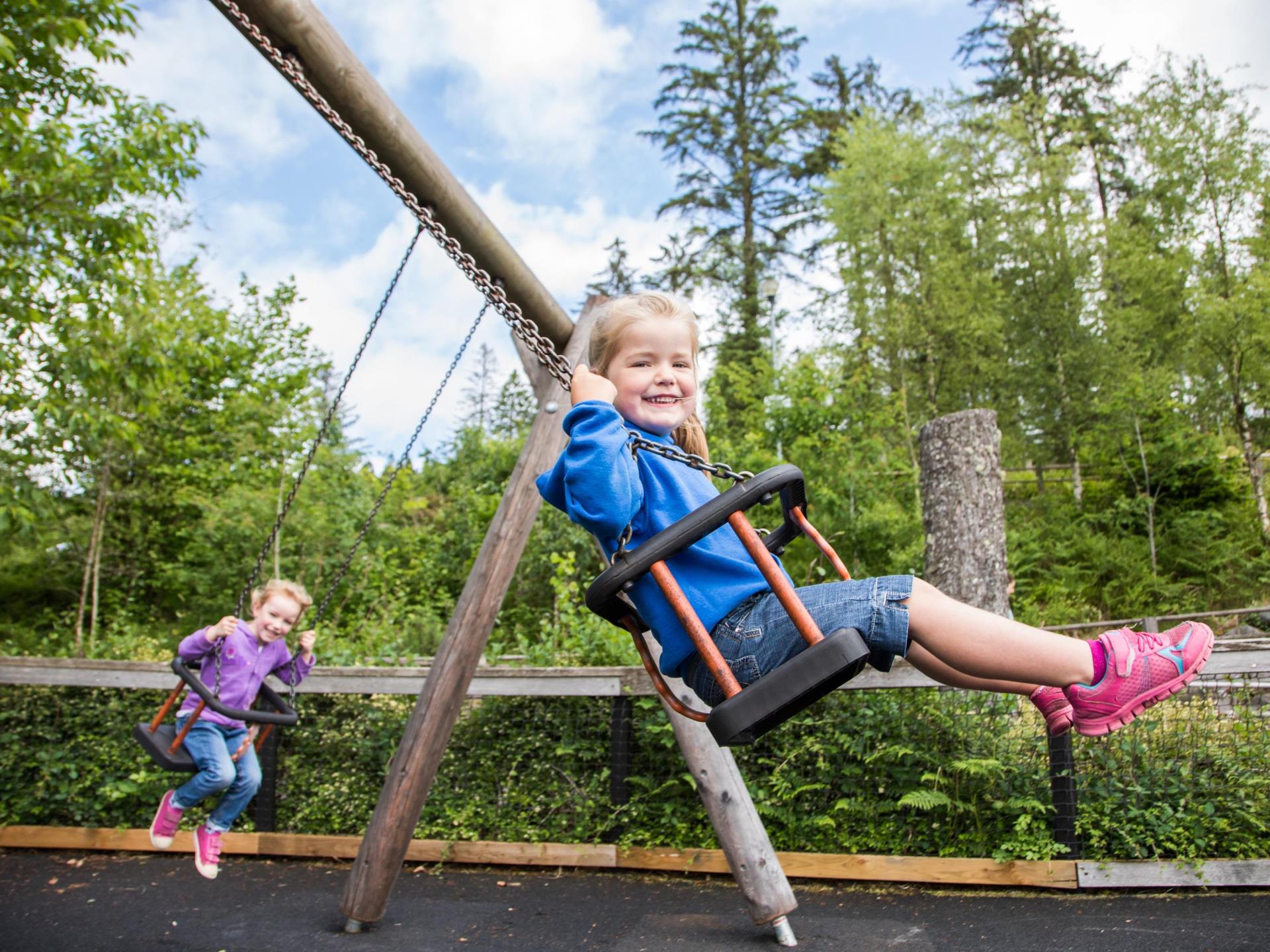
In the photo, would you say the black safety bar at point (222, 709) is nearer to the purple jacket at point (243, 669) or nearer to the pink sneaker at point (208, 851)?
the purple jacket at point (243, 669)

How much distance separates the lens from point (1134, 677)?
5.86 ft

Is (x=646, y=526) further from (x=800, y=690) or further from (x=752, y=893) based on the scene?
(x=752, y=893)

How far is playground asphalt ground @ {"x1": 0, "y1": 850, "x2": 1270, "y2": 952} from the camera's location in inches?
151

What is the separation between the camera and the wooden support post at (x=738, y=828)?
4.02m

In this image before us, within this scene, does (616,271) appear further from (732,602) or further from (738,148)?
(732,602)

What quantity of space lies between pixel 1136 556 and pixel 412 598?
1014 centimetres

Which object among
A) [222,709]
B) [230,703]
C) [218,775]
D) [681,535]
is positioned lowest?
[218,775]

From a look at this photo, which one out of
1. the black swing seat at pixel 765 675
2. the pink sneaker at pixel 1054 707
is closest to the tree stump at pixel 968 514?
the pink sneaker at pixel 1054 707

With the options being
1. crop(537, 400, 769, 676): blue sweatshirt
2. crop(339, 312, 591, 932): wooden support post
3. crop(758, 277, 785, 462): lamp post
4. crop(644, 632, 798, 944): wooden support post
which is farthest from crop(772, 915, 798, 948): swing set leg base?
crop(758, 277, 785, 462): lamp post

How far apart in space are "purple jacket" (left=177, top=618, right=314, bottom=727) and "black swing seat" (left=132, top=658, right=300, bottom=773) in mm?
181

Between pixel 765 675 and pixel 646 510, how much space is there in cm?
48

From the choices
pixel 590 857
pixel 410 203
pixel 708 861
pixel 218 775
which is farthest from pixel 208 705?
pixel 708 861

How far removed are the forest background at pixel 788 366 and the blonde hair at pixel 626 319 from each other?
4196mm

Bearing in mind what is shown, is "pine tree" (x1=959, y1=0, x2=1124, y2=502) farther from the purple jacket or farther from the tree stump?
the purple jacket
